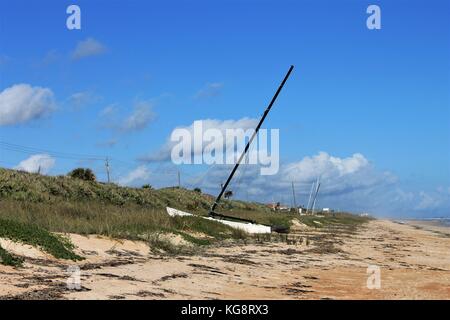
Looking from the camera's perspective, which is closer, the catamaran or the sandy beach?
the sandy beach

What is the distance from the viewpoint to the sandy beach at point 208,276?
475 inches

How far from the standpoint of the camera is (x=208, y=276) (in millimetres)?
15477

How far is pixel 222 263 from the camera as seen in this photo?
18.8 meters

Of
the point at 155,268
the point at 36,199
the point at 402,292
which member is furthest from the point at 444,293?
the point at 36,199

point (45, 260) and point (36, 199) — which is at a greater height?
point (36, 199)

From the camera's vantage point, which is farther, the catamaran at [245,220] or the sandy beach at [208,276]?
the catamaran at [245,220]

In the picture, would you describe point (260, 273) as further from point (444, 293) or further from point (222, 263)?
point (444, 293)

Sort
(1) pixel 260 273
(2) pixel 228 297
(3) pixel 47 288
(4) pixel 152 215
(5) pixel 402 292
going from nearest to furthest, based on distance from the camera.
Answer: (3) pixel 47 288 < (2) pixel 228 297 < (5) pixel 402 292 < (1) pixel 260 273 < (4) pixel 152 215

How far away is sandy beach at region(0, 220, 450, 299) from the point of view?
39.5 ft

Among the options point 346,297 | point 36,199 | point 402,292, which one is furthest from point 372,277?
point 36,199

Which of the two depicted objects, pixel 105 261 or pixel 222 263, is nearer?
pixel 105 261

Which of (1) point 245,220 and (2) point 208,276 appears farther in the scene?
(1) point 245,220

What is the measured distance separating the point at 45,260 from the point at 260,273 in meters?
6.49

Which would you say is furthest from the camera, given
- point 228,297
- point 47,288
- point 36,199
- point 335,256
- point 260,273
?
point 36,199
